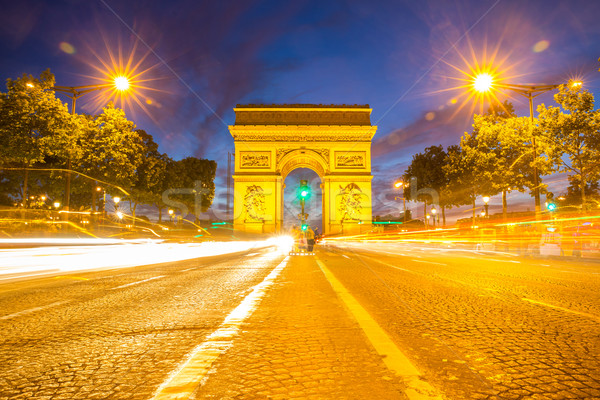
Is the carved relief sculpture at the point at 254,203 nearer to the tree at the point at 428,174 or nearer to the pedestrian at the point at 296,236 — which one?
the tree at the point at 428,174

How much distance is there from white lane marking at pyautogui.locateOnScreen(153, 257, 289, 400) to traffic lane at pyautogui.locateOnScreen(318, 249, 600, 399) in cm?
124

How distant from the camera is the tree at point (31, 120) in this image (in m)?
20.9

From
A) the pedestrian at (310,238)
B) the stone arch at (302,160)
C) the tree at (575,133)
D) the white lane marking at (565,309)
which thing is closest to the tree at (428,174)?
the stone arch at (302,160)

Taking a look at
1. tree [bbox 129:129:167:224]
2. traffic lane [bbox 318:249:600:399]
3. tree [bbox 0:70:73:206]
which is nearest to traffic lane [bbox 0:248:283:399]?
traffic lane [bbox 318:249:600:399]

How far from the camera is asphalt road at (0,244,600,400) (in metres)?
2.01

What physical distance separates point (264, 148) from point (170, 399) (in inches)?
1987

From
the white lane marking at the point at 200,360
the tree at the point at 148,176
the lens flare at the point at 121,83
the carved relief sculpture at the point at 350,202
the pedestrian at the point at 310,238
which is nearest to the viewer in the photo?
the white lane marking at the point at 200,360

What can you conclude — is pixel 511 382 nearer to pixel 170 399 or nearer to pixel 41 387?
pixel 170 399

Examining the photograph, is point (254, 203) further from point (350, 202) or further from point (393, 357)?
point (393, 357)

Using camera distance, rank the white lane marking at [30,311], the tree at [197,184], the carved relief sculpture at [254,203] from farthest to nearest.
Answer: the tree at [197,184] → the carved relief sculpture at [254,203] → the white lane marking at [30,311]

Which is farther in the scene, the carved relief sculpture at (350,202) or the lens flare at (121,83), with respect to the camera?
the carved relief sculpture at (350,202)

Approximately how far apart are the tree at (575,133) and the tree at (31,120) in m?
26.1

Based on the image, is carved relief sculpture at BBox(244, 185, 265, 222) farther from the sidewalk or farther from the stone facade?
the sidewalk

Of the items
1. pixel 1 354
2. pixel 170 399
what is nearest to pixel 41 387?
pixel 170 399
